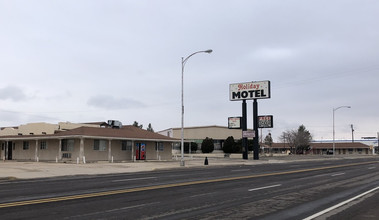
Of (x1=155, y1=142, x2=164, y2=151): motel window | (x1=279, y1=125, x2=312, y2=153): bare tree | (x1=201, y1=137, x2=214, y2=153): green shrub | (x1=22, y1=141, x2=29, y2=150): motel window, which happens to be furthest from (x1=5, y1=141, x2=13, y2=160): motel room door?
(x1=279, y1=125, x2=312, y2=153): bare tree

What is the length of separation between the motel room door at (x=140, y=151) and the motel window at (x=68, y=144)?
25.7ft

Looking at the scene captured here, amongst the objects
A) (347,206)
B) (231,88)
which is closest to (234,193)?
(347,206)

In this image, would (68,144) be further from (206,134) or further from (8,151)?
(206,134)

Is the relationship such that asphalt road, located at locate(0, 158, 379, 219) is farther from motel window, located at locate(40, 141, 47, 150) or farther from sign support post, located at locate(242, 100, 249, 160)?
sign support post, located at locate(242, 100, 249, 160)

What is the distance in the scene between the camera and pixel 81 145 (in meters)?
35.2

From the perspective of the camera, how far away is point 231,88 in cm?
5706

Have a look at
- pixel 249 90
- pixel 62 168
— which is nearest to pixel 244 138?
pixel 249 90

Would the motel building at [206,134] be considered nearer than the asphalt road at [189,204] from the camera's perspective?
No

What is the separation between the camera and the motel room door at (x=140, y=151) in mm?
42125

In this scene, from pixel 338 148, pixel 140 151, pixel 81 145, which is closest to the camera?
pixel 81 145

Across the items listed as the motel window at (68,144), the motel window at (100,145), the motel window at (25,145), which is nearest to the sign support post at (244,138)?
the motel window at (100,145)

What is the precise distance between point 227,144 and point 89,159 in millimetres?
46494

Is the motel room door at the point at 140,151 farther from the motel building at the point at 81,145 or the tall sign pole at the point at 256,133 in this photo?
the tall sign pole at the point at 256,133

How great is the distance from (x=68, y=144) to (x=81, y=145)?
2.96 meters
